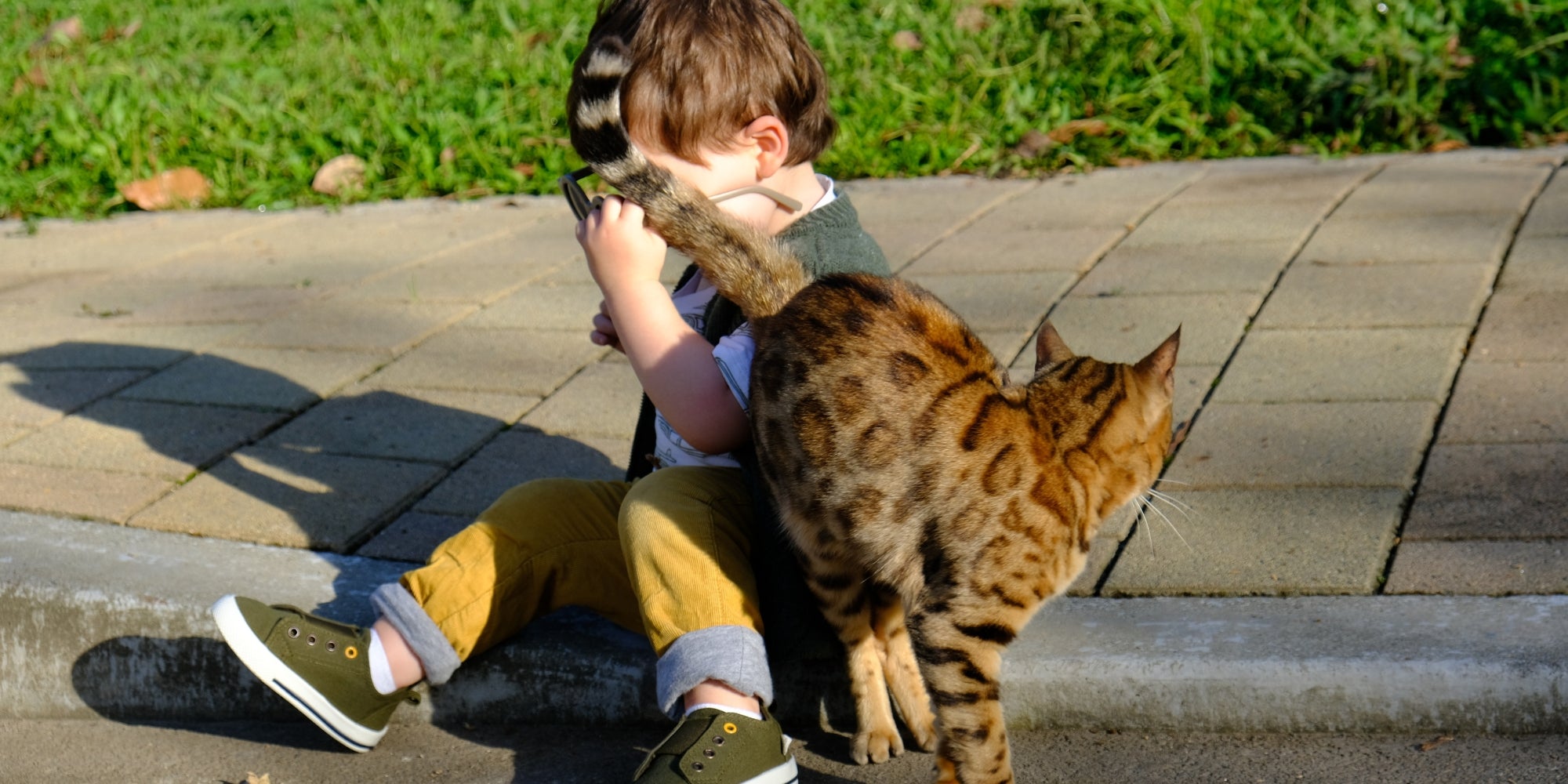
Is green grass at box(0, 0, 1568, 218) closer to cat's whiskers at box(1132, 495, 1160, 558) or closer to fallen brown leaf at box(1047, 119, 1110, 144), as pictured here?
fallen brown leaf at box(1047, 119, 1110, 144)

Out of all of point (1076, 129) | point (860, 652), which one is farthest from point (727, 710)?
point (1076, 129)

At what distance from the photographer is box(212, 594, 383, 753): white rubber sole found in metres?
2.56

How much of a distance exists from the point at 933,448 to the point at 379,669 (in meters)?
1.18

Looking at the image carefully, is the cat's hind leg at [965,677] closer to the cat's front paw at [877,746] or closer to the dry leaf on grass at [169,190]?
the cat's front paw at [877,746]

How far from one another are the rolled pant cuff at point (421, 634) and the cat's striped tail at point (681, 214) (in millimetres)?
852

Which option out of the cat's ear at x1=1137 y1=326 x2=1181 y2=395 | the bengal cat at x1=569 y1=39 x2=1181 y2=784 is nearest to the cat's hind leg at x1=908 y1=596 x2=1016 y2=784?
the bengal cat at x1=569 y1=39 x2=1181 y2=784

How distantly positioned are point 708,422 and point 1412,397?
188 cm

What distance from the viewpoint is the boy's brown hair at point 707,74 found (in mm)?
2682

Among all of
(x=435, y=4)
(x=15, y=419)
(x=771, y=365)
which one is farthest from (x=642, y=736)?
(x=435, y=4)

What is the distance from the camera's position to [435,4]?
9.05m

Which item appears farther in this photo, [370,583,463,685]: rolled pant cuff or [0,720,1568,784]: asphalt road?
[370,583,463,685]: rolled pant cuff

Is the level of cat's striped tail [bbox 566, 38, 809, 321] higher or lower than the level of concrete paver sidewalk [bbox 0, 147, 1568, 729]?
higher

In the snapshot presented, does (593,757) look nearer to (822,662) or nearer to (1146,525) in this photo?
(822,662)

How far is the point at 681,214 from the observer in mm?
2461
